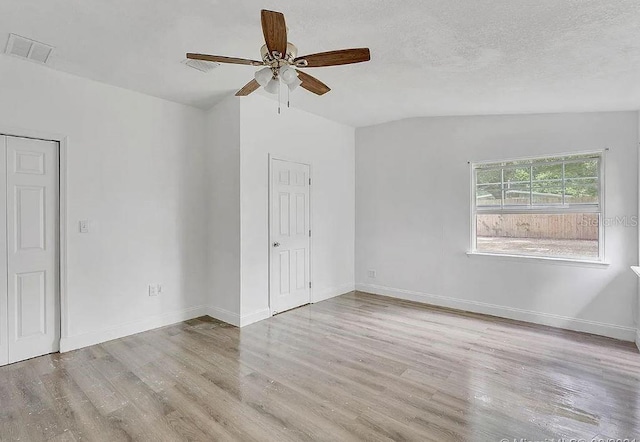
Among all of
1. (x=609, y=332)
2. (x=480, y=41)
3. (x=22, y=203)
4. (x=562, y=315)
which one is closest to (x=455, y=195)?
(x=562, y=315)

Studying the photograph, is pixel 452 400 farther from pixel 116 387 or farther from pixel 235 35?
pixel 235 35

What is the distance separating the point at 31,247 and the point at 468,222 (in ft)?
15.9

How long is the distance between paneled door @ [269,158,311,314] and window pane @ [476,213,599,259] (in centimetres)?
238

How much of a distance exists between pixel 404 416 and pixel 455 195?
3183mm

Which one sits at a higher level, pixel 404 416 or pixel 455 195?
pixel 455 195

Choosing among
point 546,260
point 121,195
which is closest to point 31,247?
point 121,195

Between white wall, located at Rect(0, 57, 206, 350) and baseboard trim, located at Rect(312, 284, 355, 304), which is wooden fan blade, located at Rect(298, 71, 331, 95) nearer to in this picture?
white wall, located at Rect(0, 57, 206, 350)

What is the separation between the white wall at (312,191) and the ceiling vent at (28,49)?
178 cm

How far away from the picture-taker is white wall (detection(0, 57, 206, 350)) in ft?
10.5

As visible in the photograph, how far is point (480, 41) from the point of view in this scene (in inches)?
94.0

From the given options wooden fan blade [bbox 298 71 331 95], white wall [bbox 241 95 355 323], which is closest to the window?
white wall [bbox 241 95 355 323]

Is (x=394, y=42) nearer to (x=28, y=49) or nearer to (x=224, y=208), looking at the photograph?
(x=224, y=208)

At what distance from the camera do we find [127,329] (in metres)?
3.68

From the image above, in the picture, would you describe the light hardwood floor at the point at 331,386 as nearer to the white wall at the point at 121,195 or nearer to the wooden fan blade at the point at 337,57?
the white wall at the point at 121,195
